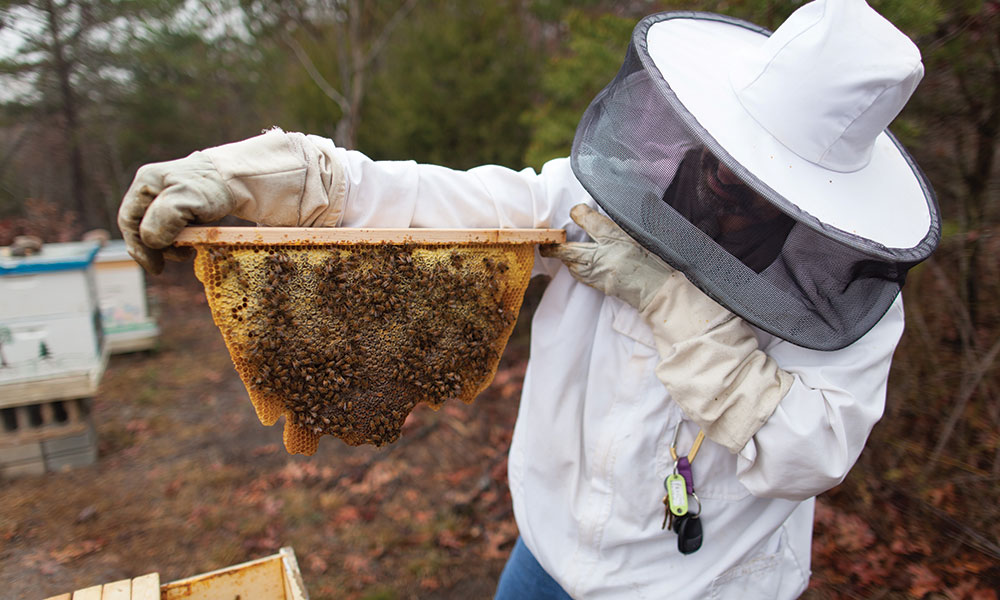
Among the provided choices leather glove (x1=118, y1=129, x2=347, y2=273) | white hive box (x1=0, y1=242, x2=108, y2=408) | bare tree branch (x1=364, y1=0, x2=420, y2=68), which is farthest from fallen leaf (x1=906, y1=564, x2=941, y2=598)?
bare tree branch (x1=364, y1=0, x2=420, y2=68)

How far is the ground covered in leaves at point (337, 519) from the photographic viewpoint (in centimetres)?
361

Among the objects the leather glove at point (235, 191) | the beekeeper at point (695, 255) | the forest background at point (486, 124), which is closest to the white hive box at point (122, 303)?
the forest background at point (486, 124)

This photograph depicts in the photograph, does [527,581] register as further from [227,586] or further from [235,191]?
[235,191]

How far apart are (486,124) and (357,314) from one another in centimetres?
636

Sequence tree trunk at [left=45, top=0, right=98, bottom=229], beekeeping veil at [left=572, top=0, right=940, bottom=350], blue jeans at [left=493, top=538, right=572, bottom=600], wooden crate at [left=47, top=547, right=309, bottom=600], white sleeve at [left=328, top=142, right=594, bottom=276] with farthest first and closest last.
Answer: tree trunk at [left=45, top=0, right=98, bottom=229] < blue jeans at [left=493, top=538, right=572, bottom=600] < wooden crate at [left=47, top=547, right=309, bottom=600] < white sleeve at [left=328, top=142, right=594, bottom=276] < beekeeping veil at [left=572, top=0, right=940, bottom=350]

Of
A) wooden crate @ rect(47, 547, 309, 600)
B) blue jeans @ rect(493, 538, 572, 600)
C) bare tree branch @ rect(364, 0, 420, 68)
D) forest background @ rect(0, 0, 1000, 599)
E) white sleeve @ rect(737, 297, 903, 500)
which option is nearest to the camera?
white sleeve @ rect(737, 297, 903, 500)

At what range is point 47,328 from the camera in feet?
14.5

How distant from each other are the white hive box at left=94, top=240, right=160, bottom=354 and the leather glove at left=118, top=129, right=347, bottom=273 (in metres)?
6.00

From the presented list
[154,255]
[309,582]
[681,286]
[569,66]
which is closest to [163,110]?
[569,66]

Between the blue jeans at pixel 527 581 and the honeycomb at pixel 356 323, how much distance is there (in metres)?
0.70

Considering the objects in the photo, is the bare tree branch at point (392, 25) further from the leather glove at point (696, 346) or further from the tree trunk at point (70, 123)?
the leather glove at point (696, 346)

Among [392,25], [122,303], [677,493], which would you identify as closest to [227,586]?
[677,493]

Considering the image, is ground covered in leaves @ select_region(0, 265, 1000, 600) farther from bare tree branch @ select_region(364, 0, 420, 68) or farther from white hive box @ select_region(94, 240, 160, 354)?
bare tree branch @ select_region(364, 0, 420, 68)

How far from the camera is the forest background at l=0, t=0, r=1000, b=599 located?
11.7ft
